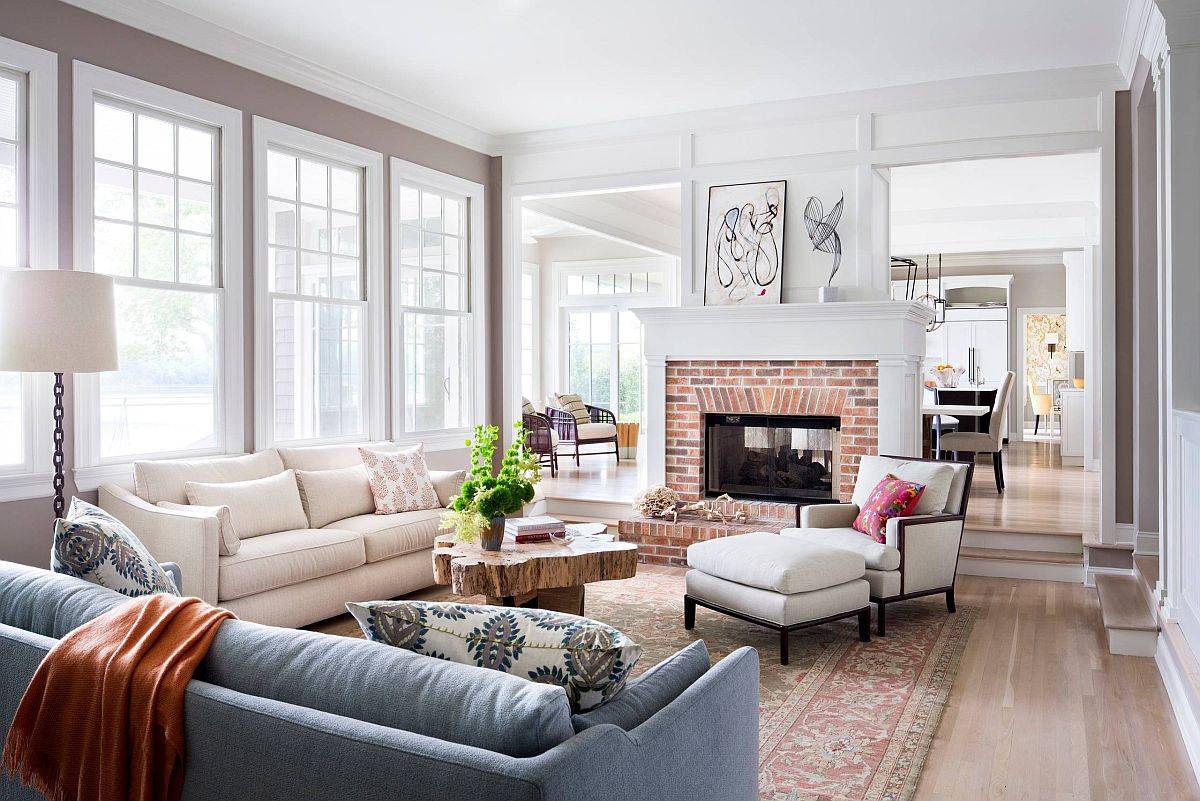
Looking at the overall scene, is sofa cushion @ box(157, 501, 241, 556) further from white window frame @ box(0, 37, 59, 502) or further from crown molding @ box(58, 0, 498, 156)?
crown molding @ box(58, 0, 498, 156)

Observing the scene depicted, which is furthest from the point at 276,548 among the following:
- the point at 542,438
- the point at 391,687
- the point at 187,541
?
the point at 542,438

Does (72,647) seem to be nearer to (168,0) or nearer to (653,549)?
(168,0)

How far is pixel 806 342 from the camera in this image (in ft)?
19.3

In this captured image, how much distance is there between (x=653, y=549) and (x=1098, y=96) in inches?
149

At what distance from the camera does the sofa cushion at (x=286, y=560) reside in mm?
3865

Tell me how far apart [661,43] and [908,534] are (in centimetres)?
288

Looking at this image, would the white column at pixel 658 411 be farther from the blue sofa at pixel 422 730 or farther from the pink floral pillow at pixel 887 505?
the blue sofa at pixel 422 730

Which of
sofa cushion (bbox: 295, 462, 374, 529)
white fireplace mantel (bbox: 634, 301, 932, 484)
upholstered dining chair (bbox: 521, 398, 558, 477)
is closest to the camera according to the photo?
sofa cushion (bbox: 295, 462, 374, 529)

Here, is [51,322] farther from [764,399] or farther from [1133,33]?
[1133,33]

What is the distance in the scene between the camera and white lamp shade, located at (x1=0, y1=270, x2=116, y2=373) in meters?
3.42

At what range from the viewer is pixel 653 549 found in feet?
19.0

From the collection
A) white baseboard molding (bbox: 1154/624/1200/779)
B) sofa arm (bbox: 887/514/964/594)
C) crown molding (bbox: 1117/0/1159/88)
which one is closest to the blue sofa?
white baseboard molding (bbox: 1154/624/1200/779)

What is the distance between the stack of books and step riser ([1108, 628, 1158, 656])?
2.48m

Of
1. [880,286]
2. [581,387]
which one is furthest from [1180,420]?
[581,387]
